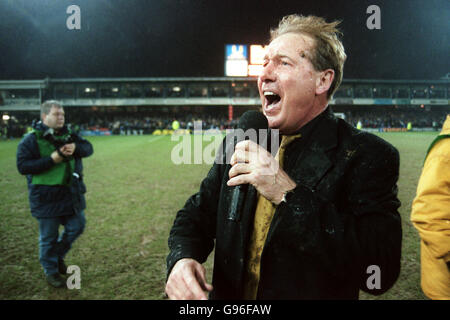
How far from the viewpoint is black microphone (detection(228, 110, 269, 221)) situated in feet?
4.49

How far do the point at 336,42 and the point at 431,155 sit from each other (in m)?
0.95

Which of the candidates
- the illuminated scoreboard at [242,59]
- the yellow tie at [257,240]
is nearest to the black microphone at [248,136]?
the yellow tie at [257,240]

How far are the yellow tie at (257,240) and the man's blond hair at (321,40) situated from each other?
1.43 ft

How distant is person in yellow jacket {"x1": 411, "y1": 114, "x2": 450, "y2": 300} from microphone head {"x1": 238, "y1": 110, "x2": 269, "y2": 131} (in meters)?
1.04

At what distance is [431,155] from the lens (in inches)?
65.6

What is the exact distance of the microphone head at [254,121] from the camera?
1536 millimetres

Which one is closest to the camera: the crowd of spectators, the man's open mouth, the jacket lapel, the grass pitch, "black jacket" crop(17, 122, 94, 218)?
the jacket lapel

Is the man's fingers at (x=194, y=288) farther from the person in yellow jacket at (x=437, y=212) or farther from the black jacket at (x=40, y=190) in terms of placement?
the black jacket at (x=40, y=190)

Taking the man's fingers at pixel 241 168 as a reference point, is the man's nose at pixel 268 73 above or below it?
above

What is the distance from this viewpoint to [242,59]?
41.8 meters

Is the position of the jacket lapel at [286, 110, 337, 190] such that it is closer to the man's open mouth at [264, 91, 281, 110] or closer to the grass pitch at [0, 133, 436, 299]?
the man's open mouth at [264, 91, 281, 110]

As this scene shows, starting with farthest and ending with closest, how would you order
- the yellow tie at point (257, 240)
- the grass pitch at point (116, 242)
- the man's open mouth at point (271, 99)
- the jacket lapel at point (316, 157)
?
the grass pitch at point (116, 242), the man's open mouth at point (271, 99), the yellow tie at point (257, 240), the jacket lapel at point (316, 157)

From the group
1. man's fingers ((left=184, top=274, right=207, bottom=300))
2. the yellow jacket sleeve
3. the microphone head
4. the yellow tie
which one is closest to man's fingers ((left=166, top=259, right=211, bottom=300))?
man's fingers ((left=184, top=274, right=207, bottom=300))
